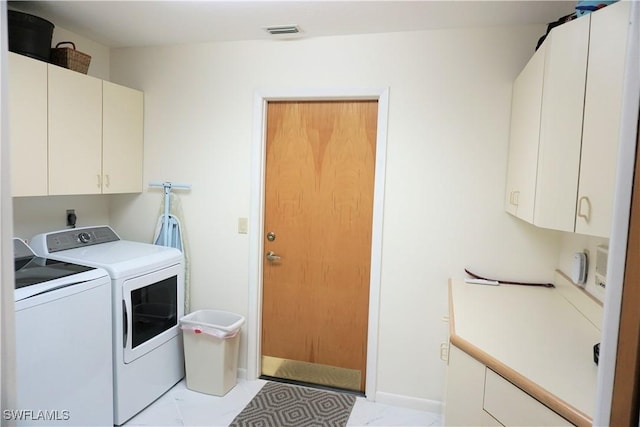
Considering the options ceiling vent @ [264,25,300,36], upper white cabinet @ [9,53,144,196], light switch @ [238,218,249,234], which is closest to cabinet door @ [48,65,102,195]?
upper white cabinet @ [9,53,144,196]

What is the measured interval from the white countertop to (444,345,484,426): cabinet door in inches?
2.0

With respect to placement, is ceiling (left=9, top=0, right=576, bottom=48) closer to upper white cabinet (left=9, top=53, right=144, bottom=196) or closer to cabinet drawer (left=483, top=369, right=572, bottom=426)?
upper white cabinet (left=9, top=53, right=144, bottom=196)

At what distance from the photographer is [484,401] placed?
4.62 ft

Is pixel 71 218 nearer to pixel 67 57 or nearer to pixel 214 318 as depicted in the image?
pixel 67 57

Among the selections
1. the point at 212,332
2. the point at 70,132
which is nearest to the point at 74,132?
the point at 70,132

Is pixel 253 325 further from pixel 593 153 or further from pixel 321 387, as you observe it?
pixel 593 153

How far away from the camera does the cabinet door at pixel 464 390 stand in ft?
4.67

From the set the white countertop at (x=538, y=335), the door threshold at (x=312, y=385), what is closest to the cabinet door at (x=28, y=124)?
the door threshold at (x=312, y=385)

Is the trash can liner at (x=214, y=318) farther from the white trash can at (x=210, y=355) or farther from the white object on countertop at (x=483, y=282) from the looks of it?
the white object on countertop at (x=483, y=282)

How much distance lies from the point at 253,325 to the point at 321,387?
2.09 feet

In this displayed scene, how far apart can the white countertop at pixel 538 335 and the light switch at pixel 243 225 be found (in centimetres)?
140

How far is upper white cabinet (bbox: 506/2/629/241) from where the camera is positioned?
1.28m

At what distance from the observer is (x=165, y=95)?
287cm

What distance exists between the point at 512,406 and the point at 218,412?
5.89 ft
